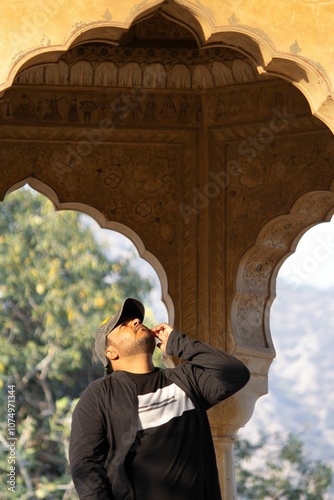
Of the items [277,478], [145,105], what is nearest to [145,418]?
[145,105]

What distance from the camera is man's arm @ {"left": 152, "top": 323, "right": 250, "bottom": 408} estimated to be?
4785 mm

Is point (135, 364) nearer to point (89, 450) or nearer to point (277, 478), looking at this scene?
point (89, 450)

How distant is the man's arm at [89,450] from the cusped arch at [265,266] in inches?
132

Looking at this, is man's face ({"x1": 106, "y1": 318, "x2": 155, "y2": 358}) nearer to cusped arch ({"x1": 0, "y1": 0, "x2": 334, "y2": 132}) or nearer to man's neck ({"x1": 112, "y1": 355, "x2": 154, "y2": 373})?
man's neck ({"x1": 112, "y1": 355, "x2": 154, "y2": 373})

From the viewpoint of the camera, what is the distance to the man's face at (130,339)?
4.80m

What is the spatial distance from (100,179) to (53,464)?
10.5 metres

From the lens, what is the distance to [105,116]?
8102 mm

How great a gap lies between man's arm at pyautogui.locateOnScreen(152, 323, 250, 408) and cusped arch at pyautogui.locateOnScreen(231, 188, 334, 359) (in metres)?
3.05

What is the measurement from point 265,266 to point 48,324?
1047 centimetres

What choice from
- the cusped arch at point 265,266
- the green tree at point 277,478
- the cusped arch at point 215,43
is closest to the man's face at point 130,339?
the cusped arch at point 215,43

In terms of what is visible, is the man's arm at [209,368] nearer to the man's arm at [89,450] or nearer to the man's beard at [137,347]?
the man's beard at [137,347]

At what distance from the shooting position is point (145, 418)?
183 inches

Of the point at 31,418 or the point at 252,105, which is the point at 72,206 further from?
the point at 31,418

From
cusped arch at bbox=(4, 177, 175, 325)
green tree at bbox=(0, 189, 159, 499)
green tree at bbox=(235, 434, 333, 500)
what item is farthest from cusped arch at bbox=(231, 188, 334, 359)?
green tree at bbox=(235, 434, 333, 500)
